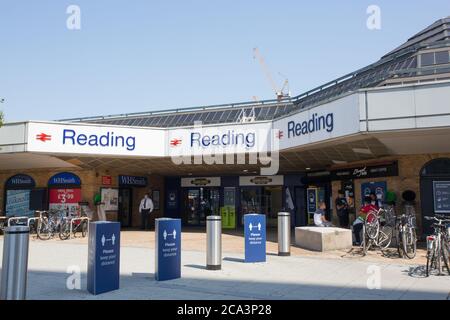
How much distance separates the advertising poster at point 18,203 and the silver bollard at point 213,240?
1513cm

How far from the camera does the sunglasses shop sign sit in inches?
646

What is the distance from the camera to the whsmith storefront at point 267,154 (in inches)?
480

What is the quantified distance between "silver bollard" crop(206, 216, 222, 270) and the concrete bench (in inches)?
154

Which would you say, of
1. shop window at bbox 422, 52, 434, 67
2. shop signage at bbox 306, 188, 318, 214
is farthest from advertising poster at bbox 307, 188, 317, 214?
shop window at bbox 422, 52, 434, 67

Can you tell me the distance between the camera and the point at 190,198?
24812mm

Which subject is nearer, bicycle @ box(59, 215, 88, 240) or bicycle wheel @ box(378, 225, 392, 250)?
bicycle wheel @ box(378, 225, 392, 250)

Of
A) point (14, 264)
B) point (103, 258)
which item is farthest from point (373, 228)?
point (14, 264)

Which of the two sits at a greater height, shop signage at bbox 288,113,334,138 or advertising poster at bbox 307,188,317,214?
shop signage at bbox 288,113,334,138

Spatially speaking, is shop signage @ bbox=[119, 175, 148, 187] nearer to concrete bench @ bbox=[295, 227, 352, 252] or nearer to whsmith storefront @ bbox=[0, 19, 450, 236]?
whsmith storefront @ bbox=[0, 19, 450, 236]

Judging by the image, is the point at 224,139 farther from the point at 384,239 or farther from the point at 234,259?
the point at 384,239

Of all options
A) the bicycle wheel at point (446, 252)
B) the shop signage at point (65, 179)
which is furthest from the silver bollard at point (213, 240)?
the shop signage at point (65, 179)

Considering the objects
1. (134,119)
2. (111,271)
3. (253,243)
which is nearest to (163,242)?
(111,271)

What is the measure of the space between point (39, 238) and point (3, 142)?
3901 millimetres
